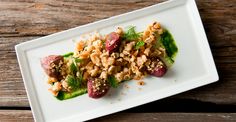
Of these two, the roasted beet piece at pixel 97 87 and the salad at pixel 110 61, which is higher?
the salad at pixel 110 61

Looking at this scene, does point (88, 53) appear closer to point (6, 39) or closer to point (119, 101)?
point (119, 101)

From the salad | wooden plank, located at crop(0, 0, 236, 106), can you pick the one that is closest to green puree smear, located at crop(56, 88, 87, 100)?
the salad

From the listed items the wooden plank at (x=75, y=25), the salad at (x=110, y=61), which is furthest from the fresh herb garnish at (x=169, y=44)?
the wooden plank at (x=75, y=25)

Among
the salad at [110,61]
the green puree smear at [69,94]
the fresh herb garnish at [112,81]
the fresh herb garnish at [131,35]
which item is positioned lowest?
the green puree smear at [69,94]

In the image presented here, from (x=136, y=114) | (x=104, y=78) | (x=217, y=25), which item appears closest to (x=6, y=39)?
(x=104, y=78)

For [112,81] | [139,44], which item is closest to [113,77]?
A: [112,81]

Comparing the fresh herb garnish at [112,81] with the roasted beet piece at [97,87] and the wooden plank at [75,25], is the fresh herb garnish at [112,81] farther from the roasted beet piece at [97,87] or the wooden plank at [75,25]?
the wooden plank at [75,25]
